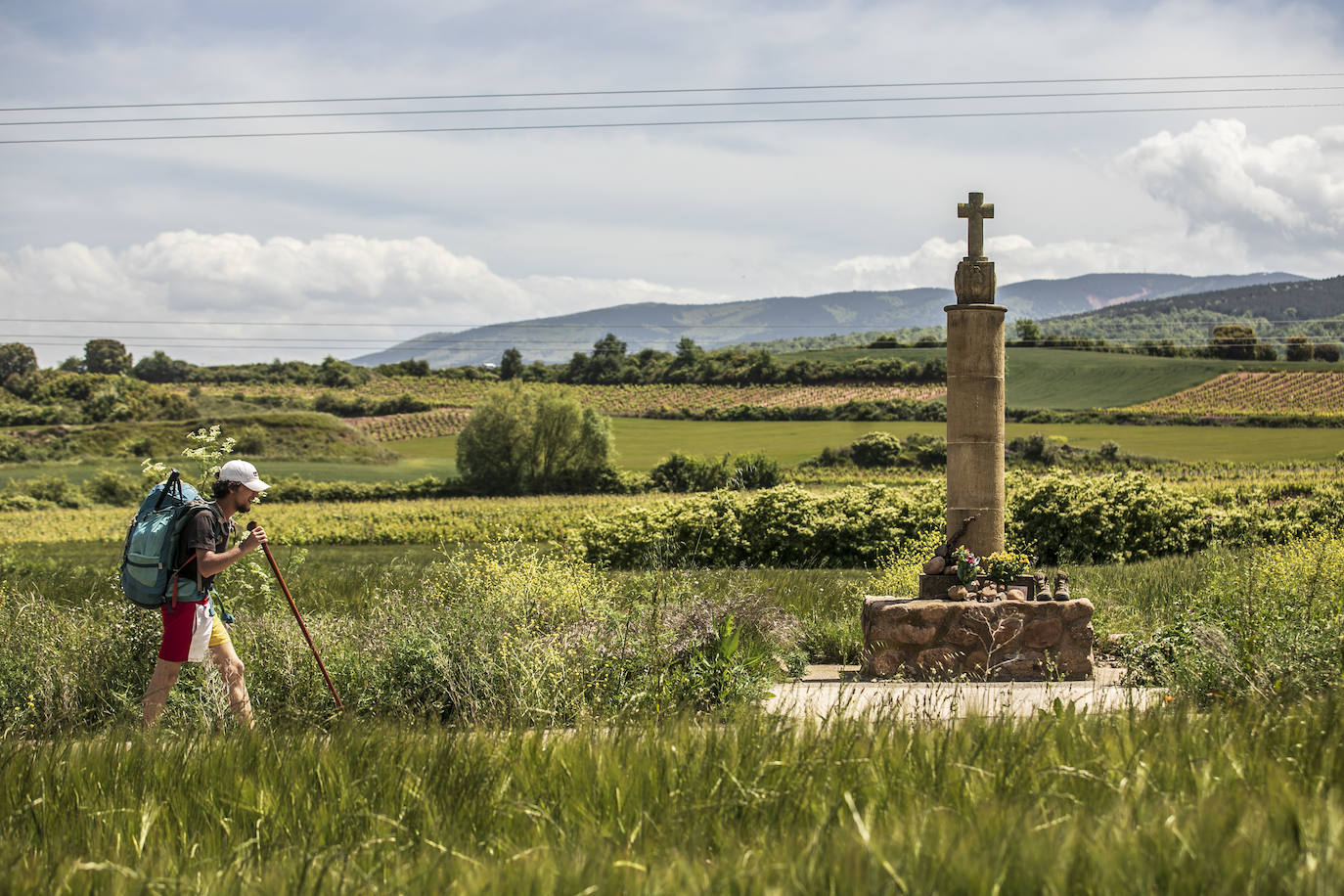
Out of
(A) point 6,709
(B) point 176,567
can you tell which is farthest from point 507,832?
(A) point 6,709

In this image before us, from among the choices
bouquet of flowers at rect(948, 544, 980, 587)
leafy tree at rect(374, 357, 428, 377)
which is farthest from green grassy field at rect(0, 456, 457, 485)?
bouquet of flowers at rect(948, 544, 980, 587)

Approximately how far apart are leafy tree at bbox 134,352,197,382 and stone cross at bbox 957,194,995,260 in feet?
355

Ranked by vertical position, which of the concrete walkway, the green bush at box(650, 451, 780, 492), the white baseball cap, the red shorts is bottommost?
the green bush at box(650, 451, 780, 492)

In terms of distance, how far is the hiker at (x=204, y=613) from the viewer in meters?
6.41

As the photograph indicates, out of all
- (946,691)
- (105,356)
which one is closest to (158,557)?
(946,691)

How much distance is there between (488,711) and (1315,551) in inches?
294

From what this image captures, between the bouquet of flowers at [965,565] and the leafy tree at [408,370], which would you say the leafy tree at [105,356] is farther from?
the bouquet of flowers at [965,565]

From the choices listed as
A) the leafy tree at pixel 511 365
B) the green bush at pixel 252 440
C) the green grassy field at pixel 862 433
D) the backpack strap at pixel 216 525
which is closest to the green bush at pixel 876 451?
the green grassy field at pixel 862 433

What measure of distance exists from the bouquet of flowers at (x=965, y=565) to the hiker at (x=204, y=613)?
6.10m

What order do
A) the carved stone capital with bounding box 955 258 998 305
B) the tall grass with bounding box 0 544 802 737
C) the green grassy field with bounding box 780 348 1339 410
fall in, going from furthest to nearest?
the green grassy field with bounding box 780 348 1339 410
the carved stone capital with bounding box 955 258 998 305
the tall grass with bounding box 0 544 802 737

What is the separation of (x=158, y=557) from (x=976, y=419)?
24.0 feet

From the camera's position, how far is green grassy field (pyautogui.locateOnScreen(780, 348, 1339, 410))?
191 ft

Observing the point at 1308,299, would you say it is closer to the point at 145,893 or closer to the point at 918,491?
the point at 918,491

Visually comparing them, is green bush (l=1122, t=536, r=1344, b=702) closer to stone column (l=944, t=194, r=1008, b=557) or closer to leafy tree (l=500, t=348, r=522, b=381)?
stone column (l=944, t=194, r=1008, b=557)
